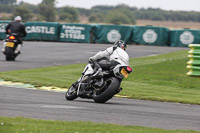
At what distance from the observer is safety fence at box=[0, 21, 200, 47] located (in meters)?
37.4

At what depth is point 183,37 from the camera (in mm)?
37031

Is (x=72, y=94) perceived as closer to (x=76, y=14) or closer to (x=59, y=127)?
(x=59, y=127)

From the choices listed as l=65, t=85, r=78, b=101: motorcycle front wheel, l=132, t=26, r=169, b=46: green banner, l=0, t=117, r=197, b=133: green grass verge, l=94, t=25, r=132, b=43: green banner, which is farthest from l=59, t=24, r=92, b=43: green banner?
l=0, t=117, r=197, b=133: green grass verge

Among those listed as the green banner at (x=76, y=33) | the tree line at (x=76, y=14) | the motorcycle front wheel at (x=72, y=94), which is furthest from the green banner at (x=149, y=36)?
the tree line at (x=76, y=14)

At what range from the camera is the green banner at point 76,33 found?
37.8 metres

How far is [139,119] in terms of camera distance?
8.50 meters

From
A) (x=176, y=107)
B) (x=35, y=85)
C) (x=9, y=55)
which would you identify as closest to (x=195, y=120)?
(x=176, y=107)

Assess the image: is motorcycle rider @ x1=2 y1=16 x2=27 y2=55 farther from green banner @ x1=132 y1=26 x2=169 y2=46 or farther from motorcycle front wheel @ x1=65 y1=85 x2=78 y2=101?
green banner @ x1=132 y1=26 x2=169 y2=46

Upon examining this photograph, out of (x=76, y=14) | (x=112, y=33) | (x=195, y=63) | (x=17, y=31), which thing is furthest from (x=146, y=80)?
(x=76, y=14)

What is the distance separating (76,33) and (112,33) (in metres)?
2.77

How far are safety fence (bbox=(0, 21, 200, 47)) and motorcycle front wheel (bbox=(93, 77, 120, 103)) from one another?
27130 mm

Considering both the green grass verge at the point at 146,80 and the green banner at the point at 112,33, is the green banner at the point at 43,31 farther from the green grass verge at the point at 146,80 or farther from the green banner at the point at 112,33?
the green grass verge at the point at 146,80

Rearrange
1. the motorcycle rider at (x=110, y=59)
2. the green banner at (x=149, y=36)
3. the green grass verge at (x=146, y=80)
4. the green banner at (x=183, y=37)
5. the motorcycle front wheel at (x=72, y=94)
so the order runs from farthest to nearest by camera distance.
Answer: the green banner at (x=149, y=36), the green banner at (x=183, y=37), the green grass verge at (x=146, y=80), the motorcycle front wheel at (x=72, y=94), the motorcycle rider at (x=110, y=59)

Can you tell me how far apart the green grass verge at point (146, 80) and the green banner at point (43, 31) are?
18.4 metres
